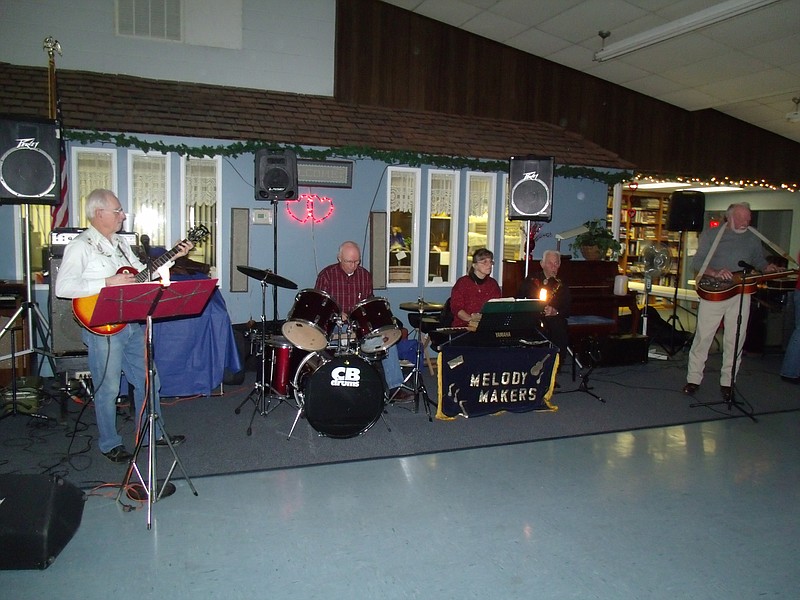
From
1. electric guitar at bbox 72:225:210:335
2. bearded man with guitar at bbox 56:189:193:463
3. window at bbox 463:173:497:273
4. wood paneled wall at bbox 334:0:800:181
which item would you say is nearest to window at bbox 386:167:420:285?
window at bbox 463:173:497:273

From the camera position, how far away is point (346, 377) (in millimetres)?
4535

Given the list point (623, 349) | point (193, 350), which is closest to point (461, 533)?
point (193, 350)

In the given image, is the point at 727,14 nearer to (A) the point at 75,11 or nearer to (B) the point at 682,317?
(B) the point at 682,317

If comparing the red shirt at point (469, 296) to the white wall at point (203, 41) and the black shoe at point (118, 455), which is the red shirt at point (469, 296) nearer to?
the black shoe at point (118, 455)

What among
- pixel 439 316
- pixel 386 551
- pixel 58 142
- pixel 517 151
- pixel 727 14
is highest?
pixel 727 14

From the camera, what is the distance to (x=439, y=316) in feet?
22.0

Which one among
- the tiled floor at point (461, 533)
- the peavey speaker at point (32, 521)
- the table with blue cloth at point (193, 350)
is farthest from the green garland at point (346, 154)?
the peavey speaker at point (32, 521)

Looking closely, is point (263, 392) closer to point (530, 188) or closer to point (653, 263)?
point (530, 188)

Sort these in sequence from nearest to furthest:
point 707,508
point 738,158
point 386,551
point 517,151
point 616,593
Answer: point 616,593 < point 386,551 < point 707,508 < point 517,151 < point 738,158

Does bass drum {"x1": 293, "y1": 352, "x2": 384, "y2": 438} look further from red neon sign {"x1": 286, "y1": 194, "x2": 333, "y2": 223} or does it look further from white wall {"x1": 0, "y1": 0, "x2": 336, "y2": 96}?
white wall {"x1": 0, "y1": 0, "x2": 336, "y2": 96}

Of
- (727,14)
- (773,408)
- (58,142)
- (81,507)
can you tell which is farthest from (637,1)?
(81,507)

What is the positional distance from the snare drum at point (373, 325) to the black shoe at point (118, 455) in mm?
1892

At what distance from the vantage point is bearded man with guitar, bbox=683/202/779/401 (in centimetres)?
575

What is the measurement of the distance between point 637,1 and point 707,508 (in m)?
5.88
